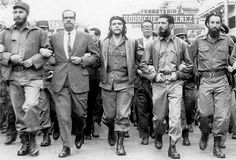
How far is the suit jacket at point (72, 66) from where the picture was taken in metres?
6.75

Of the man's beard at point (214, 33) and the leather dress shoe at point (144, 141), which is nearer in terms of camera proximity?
the man's beard at point (214, 33)

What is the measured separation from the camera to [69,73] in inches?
266

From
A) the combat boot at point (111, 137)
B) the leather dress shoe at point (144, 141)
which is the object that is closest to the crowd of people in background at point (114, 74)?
the combat boot at point (111, 137)

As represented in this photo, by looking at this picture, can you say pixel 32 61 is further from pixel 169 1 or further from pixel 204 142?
pixel 169 1

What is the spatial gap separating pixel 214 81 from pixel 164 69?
2.86 feet

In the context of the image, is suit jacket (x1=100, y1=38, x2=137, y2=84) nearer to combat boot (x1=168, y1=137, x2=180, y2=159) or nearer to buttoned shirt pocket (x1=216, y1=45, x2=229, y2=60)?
combat boot (x1=168, y1=137, x2=180, y2=159)

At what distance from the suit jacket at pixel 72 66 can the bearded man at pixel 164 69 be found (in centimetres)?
103

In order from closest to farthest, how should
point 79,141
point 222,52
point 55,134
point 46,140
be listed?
1. point 222,52
2. point 79,141
3. point 46,140
4. point 55,134

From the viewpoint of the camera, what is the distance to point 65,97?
6.73 metres

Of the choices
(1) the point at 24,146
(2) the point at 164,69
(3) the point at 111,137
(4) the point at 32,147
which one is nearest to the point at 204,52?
(2) the point at 164,69

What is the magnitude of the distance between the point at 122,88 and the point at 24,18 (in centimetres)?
207

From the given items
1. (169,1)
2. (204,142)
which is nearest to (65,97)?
(204,142)

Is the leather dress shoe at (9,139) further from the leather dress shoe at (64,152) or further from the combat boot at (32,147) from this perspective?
the leather dress shoe at (64,152)

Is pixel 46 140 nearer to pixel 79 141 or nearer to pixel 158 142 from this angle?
pixel 79 141
